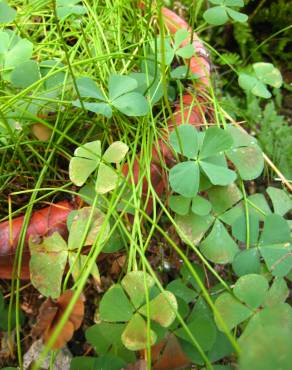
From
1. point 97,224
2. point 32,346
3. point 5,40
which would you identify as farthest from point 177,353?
point 5,40

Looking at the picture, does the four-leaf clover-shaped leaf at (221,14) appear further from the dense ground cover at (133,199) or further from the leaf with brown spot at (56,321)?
the leaf with brown spot at (56,321)

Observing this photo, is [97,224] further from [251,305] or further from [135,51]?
[135,51]

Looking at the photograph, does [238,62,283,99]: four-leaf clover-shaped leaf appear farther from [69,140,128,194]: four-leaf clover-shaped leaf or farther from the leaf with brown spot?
the leaf with brown spot

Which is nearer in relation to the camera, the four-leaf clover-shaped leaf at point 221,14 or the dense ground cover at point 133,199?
the dense ground cover at point 133,199

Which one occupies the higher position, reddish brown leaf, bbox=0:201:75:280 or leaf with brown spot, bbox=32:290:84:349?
leaf with brown spot, bbox=32:290:84:349

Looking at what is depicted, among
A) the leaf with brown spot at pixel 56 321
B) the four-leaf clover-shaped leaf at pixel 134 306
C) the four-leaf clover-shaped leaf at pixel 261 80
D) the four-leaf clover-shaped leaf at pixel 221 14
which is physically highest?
the four-leaf clover-shaped leaf at pixel 221 14

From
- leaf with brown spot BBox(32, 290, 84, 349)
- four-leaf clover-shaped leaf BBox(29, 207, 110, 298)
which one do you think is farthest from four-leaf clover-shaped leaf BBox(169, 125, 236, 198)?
leaf with brown spot BBox(32, 290, 84, 349)

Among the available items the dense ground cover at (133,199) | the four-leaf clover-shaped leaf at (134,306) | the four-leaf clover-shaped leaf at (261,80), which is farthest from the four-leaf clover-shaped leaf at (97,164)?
the four-leaf clover-shaped leaf at (261,80)

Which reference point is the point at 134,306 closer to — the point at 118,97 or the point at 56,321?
the point at 56,321
